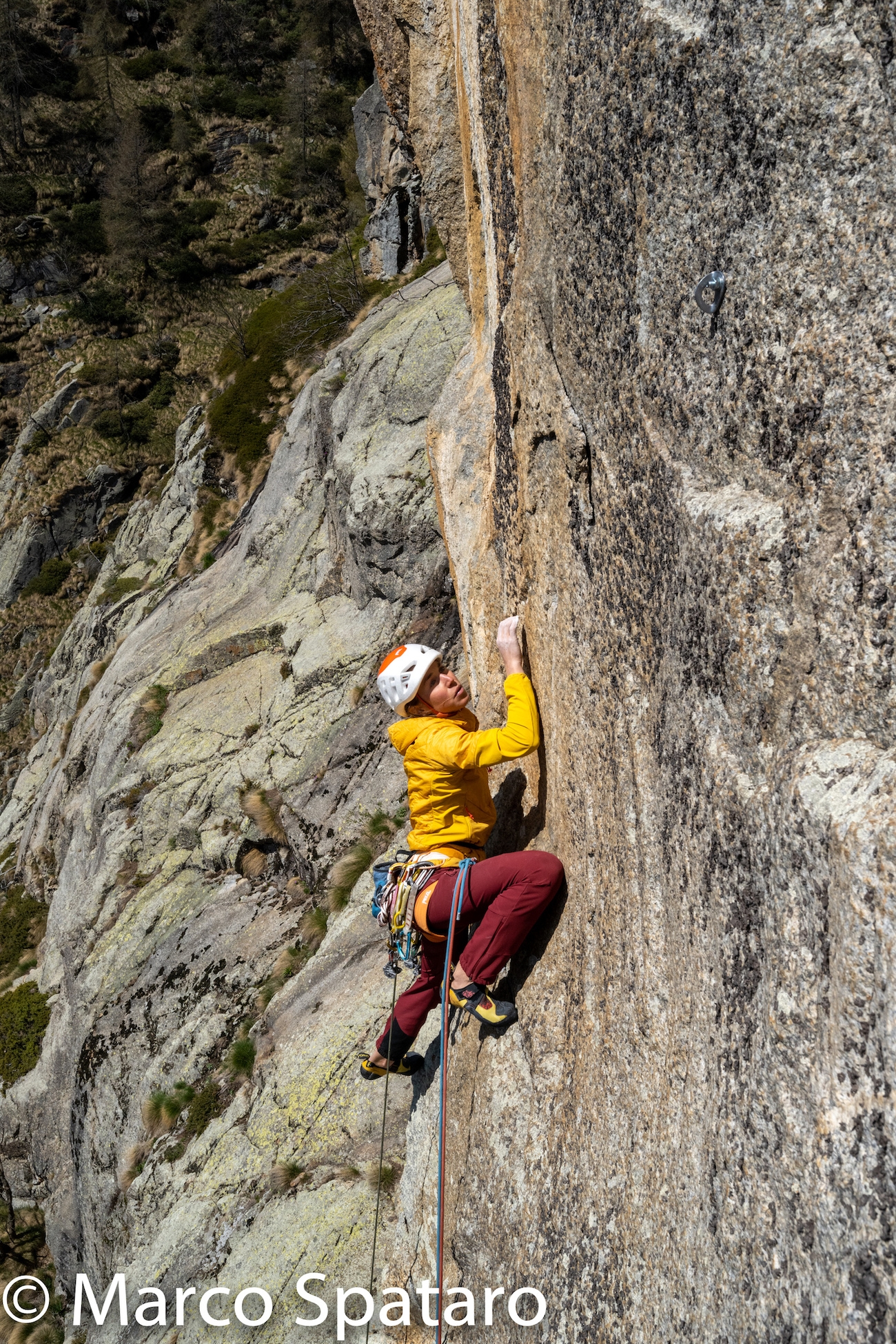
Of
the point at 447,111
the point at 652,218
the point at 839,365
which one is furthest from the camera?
the point at 447,111

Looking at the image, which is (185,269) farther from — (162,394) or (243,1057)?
(243,1057)

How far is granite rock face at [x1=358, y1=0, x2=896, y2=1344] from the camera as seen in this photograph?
242 cm

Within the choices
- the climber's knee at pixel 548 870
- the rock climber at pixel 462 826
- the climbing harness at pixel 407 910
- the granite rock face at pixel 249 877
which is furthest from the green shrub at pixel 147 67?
the climber's knee at pixel 548 870

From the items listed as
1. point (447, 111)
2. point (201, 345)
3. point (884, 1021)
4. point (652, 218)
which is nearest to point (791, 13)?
point (652, 218)

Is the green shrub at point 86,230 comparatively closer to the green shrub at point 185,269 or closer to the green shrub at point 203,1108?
the green shrub at point 185,269

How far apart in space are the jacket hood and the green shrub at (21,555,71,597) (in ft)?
120

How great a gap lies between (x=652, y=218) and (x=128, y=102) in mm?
69871

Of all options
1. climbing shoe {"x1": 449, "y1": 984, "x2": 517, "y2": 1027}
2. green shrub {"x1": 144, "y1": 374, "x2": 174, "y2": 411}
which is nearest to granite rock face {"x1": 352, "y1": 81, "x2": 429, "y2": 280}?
climbing shoe {"x1": 449, "y1": 984, "x2": 517, "y2": 1027}

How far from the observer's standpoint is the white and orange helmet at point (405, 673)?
5.57 m

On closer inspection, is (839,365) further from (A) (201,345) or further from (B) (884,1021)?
Answer: (A) (201,345)

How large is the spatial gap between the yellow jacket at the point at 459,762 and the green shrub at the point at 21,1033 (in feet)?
36.3

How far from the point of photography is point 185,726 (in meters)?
13.8

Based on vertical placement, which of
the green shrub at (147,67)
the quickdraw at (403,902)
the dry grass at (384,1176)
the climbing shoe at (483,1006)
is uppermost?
the green shrub at (147,67)

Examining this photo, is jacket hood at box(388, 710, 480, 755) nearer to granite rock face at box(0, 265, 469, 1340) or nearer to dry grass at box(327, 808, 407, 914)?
granite rock face at box(0, 265, 469, 1340)
